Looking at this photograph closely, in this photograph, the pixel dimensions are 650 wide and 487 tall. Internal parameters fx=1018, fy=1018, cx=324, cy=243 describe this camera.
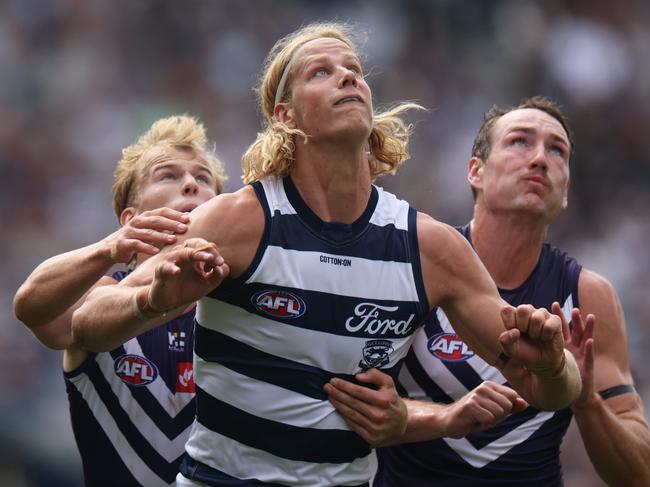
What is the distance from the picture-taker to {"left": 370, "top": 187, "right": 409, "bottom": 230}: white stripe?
3.71m

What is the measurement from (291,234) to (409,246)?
17.2 inches

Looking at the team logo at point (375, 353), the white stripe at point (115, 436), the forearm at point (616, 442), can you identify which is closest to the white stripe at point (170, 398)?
the white stripe at point (115, 436)

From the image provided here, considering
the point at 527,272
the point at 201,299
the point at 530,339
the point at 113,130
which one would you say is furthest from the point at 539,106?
the point at 113,130

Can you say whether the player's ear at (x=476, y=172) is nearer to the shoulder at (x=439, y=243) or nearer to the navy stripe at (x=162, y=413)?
the shoulder at (x=439, y=243)

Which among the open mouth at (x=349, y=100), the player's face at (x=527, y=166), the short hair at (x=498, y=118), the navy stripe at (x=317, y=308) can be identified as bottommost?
the navy stripe at (x=317, y=308)

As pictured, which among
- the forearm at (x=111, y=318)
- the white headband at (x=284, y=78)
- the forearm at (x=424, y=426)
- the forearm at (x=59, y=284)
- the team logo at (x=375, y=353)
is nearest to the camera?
the forearm at (x=111, y=318)

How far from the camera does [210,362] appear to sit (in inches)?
141

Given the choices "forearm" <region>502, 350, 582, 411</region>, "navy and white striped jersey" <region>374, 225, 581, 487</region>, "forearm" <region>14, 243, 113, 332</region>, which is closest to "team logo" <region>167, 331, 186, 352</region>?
"forearm" <region>14, 243, 113, 332</region>

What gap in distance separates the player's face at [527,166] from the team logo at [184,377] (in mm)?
1637

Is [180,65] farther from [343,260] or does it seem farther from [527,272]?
[343,260]

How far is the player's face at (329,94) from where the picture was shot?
371cm

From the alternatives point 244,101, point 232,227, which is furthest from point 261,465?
point 244,101

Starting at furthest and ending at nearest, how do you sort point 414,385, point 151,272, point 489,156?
point 489,156
point 414,385
point 151,272

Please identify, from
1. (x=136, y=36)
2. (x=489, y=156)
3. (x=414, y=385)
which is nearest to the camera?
(x=414, y=385)
